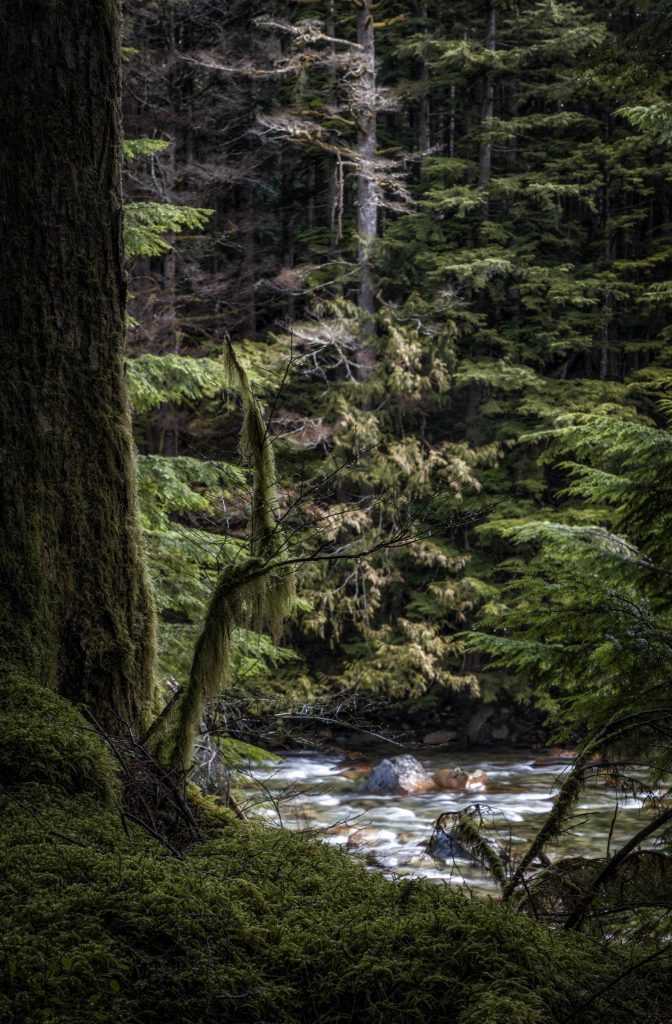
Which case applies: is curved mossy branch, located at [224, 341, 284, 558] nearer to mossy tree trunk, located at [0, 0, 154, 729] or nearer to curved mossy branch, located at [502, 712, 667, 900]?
mossy tree trunk, located at [0, 0, 154, 729]

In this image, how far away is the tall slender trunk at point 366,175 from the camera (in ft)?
62.6

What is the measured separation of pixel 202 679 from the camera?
368 centimetres

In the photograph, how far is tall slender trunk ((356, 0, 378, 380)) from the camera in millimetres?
19094

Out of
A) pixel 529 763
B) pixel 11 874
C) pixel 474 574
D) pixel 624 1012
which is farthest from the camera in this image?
pixel 474 574

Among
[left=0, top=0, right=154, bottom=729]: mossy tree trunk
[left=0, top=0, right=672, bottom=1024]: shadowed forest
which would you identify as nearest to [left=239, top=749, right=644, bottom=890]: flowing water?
[left=0, top=0, right=672, bottom=1024]: shadowed forest

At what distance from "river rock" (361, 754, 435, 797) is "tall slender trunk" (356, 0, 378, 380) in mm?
8042

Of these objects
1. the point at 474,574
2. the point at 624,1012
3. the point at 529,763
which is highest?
the point at 624,1012

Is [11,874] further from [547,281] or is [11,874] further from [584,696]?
[547,281]

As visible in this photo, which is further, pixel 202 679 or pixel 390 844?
pixel 390 844

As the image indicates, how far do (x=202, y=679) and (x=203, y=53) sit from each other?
19092mm

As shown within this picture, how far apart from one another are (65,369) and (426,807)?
37.5 ft

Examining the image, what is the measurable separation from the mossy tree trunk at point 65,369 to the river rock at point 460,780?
1185cm

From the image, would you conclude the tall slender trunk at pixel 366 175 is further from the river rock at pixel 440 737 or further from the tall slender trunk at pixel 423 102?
the river rock at pixel 440 737

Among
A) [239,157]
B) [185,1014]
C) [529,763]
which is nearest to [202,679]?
[185,1014]
